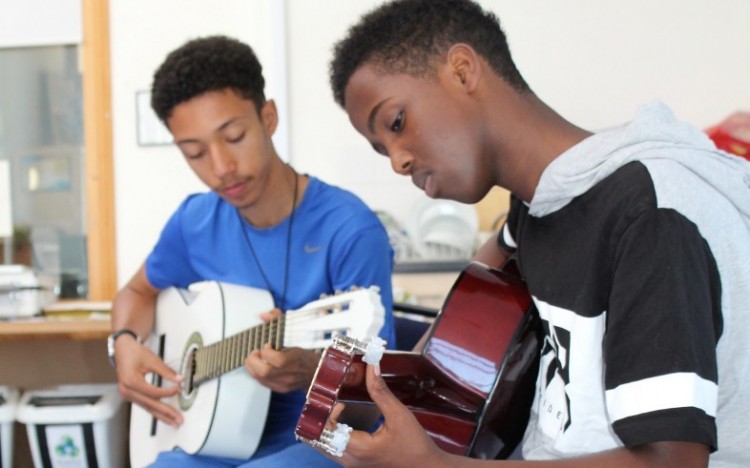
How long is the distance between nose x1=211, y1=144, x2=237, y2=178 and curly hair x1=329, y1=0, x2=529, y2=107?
0.42m

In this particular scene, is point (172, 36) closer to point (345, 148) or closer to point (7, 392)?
point (345, 148)

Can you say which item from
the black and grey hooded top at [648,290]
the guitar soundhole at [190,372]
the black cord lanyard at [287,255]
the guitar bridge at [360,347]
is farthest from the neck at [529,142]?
the guitar soundhole at [190,372]

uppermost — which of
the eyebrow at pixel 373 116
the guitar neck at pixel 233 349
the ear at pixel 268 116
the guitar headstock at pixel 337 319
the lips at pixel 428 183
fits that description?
the ear at pixel 268 116

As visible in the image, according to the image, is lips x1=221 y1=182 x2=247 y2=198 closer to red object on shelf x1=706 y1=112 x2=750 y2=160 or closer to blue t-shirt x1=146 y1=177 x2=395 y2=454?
blue t-shirt x1=146 y1=177 x2=395 y2=454

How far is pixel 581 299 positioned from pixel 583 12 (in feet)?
6.20

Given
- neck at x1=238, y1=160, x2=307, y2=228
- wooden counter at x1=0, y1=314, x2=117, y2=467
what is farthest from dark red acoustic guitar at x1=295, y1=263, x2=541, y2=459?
wooden counter at x1=0, y1=314, x2=117, y2=467

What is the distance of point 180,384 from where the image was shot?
156 centimetres

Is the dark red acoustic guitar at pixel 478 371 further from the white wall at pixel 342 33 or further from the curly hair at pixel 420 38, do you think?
the white wall at pixel 342 33

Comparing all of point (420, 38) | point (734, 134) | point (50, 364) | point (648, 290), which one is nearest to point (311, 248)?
point (420, 38)

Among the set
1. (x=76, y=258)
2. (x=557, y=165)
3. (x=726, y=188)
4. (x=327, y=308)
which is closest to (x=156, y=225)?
(x=76, y=258)

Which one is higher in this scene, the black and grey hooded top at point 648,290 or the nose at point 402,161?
the nose at point 402,161

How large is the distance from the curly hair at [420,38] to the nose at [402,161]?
10cm

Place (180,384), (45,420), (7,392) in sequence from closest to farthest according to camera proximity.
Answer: (180,384)
(45,420)
(7,392)

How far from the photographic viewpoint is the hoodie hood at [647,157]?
0.75 m
